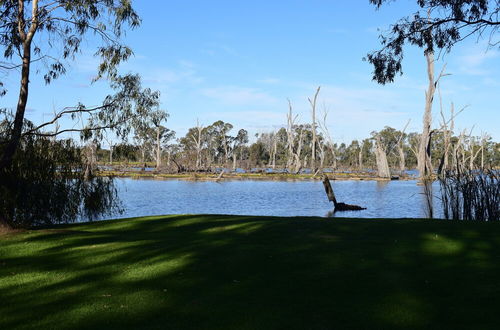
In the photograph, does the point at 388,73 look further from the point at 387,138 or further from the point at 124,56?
the point at 387,138

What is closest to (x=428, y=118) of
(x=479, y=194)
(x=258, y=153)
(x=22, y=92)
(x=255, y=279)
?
(x=479, y=194)

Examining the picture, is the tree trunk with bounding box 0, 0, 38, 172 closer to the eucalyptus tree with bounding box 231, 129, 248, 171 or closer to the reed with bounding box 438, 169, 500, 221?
the reed with bounding box 438, 169, 500, 221

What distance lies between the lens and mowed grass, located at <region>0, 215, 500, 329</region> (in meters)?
4.82

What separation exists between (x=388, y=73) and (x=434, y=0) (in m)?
1.96

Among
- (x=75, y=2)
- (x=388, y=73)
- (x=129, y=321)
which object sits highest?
(x=75, y=2)

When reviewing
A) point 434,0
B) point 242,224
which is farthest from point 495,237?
point 434,0

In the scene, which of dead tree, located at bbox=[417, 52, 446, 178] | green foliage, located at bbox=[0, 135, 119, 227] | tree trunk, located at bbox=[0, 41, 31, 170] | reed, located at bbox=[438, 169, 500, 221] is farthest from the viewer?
dead tree, located at bbox=[417, 52, 446, 178]

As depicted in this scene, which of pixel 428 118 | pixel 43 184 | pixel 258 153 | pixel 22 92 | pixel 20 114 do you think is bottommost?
pixel 43 184

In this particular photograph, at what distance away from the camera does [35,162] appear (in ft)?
40.5

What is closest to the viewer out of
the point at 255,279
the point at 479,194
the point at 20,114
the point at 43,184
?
the point at 255,279

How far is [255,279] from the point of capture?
6.16 metres

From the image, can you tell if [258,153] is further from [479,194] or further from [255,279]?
[255,279]

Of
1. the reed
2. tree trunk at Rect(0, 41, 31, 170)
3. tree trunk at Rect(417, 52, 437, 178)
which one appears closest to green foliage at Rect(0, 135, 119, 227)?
tree trunk at Rect(0, 41, 31, 170)

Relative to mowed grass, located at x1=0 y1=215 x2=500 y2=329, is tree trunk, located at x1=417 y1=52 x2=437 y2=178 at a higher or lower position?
higher
